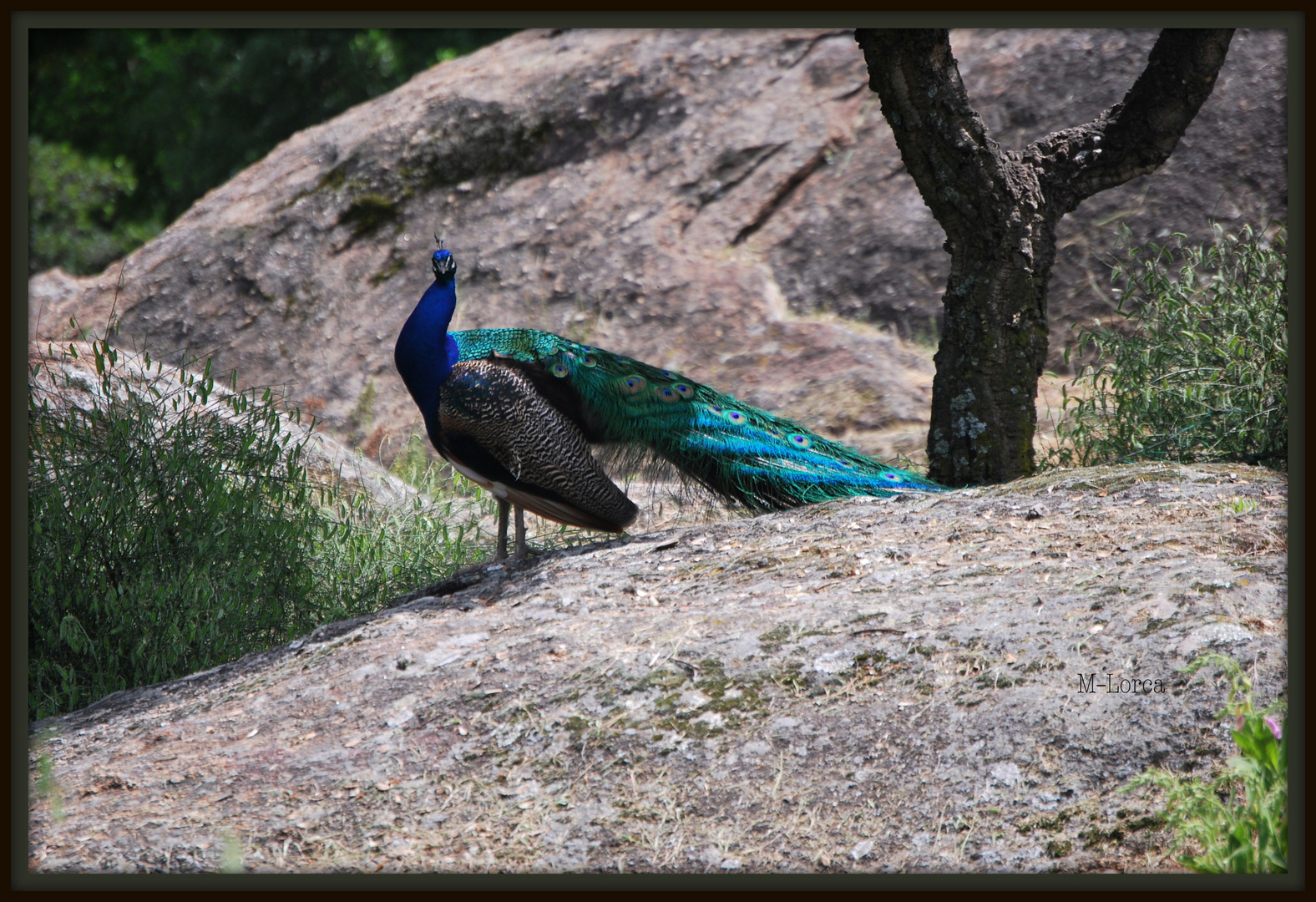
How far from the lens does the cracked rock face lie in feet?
27.1

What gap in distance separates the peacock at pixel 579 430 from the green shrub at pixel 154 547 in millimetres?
763

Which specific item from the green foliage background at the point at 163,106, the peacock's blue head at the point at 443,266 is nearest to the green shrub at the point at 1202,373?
the peacock's blue head at the point at 443,266

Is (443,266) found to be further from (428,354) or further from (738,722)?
(738,722)

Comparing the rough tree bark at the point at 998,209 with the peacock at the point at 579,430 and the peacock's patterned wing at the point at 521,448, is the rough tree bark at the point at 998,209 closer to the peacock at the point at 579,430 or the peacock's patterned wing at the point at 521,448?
the peacock at the point at 579,430

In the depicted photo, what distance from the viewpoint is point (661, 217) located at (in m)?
9.30

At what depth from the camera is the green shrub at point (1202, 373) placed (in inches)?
209

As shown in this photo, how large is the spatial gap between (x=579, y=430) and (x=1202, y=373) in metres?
3.07

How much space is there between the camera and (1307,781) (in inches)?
106

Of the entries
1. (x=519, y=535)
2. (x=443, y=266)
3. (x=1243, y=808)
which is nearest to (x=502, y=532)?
(x=519, y=535)

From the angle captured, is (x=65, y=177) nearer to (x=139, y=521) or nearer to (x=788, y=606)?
(x=139, y=521)

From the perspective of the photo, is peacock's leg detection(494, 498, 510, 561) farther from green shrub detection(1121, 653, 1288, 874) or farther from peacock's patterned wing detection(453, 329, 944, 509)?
green shrub detection(1121, 653, 1288, 874)

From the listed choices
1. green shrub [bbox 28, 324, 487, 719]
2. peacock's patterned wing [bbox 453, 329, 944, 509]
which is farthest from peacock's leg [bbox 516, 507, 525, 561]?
green shrub [bbox 28, 324, 487, 719]

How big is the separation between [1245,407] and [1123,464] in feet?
2.54

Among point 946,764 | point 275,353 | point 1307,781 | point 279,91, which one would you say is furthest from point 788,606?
point 279,91
